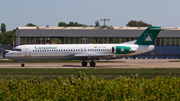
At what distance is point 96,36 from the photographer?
232ft

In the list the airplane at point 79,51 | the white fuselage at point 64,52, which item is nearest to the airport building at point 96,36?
the white fuselage at point 64,52

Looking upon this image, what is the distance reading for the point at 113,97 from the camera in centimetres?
1215

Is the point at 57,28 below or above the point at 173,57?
above

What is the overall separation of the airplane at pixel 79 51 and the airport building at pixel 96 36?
2370 centimetres

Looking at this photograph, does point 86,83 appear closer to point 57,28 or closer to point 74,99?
point 74,99

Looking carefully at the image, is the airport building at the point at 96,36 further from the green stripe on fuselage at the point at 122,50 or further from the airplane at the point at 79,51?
the green stripe on fuselage at the point at 122,50

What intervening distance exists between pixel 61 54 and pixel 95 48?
564 cm

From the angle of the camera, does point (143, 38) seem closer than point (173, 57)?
Yes

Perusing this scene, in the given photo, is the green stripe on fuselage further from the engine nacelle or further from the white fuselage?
the white fuselage

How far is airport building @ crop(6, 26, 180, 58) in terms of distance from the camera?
225 ft

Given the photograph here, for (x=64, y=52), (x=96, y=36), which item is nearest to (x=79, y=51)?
(x=64, y=52)

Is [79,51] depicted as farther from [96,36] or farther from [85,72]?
[96,36]

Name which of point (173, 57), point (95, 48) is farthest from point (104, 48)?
point (173, 57)

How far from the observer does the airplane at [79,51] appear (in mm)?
40375
